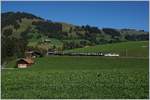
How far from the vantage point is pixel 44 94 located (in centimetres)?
1028

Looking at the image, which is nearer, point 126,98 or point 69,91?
point 126,98

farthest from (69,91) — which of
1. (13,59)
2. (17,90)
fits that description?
(13,59)

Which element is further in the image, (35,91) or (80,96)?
(35,91)

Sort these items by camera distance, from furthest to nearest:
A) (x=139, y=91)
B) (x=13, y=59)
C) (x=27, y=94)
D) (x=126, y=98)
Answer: (x=13, y=59)
(x=139, y=91)
(x=27, y=94)
(x=126, y=98)

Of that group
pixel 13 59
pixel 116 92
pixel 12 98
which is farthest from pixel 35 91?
pixel 13 59

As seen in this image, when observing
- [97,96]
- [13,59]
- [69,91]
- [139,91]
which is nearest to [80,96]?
[97,96]

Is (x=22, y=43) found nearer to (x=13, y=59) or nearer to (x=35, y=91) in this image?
(x=13, y=59)

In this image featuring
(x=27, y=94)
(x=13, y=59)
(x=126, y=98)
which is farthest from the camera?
(x=13, y=59)

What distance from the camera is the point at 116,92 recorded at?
10.7 m

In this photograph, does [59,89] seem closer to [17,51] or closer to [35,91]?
[35,91]

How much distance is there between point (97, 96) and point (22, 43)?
253 ft

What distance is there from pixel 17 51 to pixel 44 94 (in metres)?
73.5

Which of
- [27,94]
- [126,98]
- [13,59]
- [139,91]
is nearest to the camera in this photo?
[126,98]

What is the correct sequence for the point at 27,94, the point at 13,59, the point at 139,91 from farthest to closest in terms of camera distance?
1. the point at 13,59
2. the point at 139,91
3. the point at 27,94
